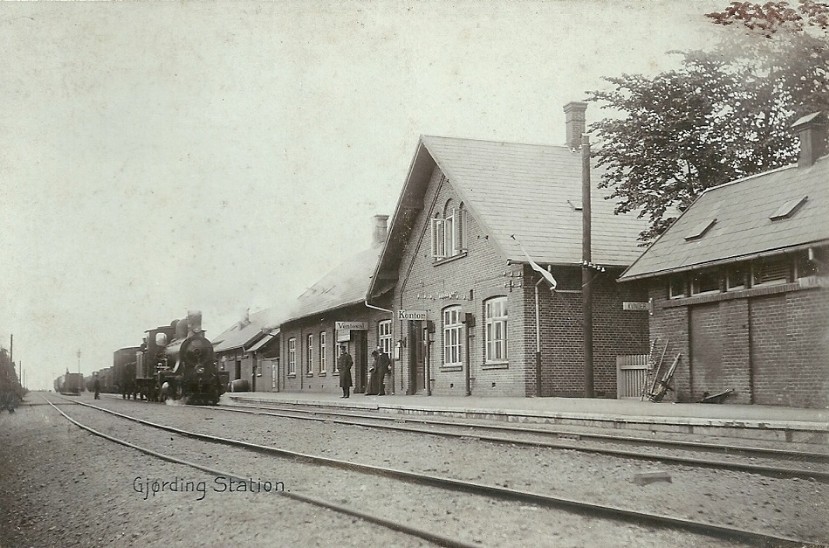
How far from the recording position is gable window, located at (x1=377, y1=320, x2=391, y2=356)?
27547mm

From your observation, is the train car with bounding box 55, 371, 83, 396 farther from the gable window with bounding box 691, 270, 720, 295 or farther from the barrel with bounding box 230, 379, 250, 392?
the gable window with bounding box 691, 270, 720, 295

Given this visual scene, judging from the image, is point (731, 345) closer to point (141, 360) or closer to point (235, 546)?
point (235, 546)

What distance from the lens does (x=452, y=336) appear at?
2302cm

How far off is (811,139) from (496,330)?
8.65m

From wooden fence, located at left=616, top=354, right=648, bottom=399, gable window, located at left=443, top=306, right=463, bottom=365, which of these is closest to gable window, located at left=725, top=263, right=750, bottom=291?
wooden fence, located at left=616, top=354, right=648, bottom=399

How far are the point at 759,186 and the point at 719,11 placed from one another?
8333 millimetres

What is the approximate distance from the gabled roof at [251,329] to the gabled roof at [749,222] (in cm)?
2207

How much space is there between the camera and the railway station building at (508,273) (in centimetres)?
1988

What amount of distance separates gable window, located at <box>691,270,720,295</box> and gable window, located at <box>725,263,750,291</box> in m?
0.28

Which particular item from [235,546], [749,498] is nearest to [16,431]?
[235,546]

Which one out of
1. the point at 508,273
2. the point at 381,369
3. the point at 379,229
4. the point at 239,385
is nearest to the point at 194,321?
the point at 381,369

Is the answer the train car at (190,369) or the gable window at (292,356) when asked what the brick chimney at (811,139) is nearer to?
the train car at (190,369)

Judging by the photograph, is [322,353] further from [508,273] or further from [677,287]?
[677,287]

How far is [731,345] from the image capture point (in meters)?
15.1
